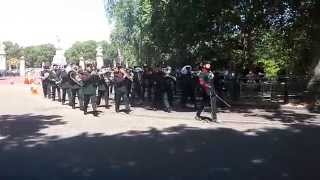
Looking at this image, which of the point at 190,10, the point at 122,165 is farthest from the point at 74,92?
the point at 122,165

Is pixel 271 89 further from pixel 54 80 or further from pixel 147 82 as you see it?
pixel 54 80

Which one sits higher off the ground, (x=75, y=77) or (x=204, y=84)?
(x=75, y=77)

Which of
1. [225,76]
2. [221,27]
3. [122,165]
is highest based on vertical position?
[221,27]

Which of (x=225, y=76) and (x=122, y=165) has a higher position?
(x=225, y=76)

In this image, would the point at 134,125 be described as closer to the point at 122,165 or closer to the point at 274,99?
the point at 122,165

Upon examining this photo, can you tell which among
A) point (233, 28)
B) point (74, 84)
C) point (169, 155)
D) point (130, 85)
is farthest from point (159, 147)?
point (233, 28)

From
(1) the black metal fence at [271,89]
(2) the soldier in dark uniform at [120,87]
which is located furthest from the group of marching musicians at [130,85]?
(1) the black metal fence at [271,89]

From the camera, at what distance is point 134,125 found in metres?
15.0

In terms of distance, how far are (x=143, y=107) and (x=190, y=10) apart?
155 inches

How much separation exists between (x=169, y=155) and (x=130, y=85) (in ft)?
37.9

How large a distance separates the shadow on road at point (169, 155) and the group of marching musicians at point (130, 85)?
3.70m

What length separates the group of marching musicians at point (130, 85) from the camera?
1800 cm

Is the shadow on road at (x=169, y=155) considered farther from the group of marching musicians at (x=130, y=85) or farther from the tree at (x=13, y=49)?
the tree at (x=13, y=49)

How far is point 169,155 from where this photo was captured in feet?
33.2
